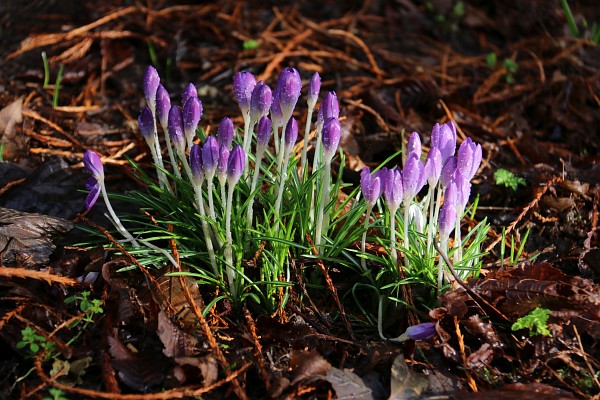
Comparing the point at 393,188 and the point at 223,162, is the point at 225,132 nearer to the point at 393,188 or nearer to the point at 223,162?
the point at 223,162

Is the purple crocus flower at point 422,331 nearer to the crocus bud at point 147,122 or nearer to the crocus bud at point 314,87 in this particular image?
the crocus bud at point 314,87

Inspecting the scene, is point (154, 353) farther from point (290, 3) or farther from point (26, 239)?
point (290, 3)

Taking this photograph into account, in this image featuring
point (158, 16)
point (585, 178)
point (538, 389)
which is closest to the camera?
point (538, 389)

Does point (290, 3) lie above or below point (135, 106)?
above

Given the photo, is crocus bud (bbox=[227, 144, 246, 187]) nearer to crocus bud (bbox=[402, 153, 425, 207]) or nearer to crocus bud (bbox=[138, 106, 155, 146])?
crocus bud (bbox=[138, 106, 155, 146])

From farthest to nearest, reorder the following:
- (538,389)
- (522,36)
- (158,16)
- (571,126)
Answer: (522,36)
(158,16)
(571,126)
(538,389)

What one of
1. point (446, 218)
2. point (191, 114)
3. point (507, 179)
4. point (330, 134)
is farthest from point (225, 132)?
point (507, 179)

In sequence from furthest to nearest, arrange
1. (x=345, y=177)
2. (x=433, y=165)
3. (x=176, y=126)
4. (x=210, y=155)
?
1. (x=345, y=177)
2. (x=176, y=126)
3. (x=433, y=165)
4. (x=210, y=155)

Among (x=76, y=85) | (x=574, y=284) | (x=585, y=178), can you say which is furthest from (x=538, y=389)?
(x=76, y=85)
